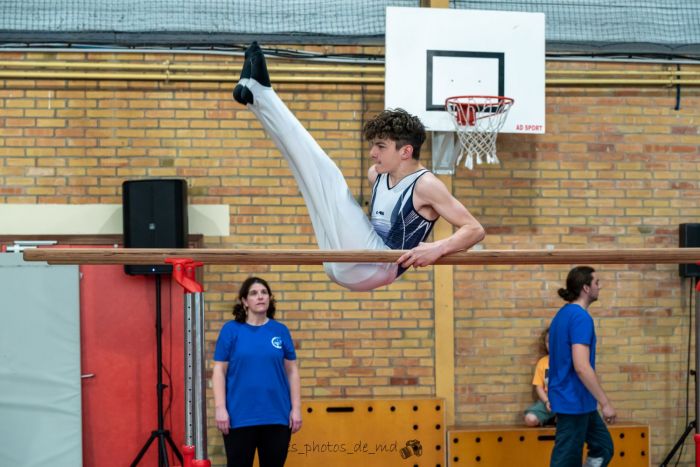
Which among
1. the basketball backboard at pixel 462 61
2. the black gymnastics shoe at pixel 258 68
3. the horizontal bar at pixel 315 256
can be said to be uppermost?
the basketball backboard at pixel 462 61

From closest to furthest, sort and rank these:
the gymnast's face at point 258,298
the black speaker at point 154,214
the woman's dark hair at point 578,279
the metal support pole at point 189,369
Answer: the metal support pole at point 189,369
the gymnast's face at point 258,298
the woman's dark hair at point 578,279
the black speaker at point 154,214

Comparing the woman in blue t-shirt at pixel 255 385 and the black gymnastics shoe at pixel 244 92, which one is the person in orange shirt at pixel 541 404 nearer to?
the woman in blue t-shirt at pixel 255 385

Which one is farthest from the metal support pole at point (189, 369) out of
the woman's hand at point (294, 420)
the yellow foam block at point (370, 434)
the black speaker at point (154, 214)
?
the yellow foam block at point (370, 434)

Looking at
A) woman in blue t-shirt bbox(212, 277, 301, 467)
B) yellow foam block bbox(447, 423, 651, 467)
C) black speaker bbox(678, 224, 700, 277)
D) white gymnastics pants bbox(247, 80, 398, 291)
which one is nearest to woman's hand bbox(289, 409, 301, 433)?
woman in blue t-shirt bbox(212, 277, 301, 467)

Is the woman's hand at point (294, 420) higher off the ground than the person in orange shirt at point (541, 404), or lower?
higher

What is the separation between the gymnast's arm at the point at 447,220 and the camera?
4.14 m

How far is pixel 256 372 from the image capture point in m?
5.34

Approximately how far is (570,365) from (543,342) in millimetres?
1756

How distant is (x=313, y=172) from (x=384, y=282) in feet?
2.20

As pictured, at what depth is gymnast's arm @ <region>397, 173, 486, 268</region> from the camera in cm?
414

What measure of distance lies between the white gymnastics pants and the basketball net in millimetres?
2405

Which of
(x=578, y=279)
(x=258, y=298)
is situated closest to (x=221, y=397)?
(x=258, y=298)

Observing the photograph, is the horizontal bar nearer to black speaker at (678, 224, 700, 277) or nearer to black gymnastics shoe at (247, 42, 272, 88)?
black gymnastics shoe at (247, 42, 272, 88)

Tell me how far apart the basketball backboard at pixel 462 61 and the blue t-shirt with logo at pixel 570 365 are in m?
1.81
